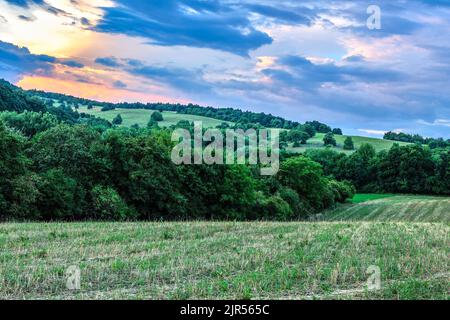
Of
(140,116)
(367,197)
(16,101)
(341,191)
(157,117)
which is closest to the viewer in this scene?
(16,101)

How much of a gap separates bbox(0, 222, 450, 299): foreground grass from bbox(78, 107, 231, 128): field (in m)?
133

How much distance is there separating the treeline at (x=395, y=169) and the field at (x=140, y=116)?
4314cm

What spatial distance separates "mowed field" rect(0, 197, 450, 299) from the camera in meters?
13.7

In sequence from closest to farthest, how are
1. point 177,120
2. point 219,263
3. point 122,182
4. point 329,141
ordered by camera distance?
point 219,263
point 122,182
point 329,141
point 177,120

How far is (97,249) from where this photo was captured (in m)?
21.5

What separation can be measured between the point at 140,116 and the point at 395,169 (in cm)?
8844

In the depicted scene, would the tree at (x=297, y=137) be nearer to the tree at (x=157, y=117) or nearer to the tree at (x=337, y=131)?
the tree at (x=337, y=131)

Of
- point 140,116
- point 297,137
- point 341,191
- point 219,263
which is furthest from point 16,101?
point 219,263

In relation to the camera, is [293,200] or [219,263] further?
[293,200]

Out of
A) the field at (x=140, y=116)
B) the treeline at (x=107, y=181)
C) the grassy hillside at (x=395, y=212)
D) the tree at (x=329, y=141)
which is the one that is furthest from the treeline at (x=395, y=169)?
the treeline at (x=107, y=181)

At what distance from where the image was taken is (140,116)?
17350 cm

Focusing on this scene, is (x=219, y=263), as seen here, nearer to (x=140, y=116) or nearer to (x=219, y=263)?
(x=219, y=263)

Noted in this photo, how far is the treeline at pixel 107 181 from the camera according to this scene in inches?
1836

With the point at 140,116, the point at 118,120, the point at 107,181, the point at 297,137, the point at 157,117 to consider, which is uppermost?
the point at 140,116
